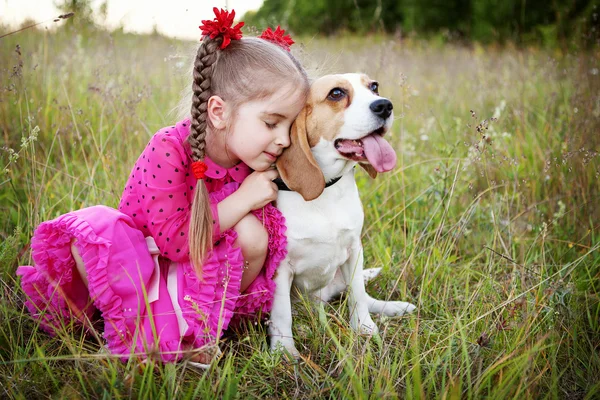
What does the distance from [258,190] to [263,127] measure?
26cm

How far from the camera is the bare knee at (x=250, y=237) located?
2.04 m

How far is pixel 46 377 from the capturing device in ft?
5.54

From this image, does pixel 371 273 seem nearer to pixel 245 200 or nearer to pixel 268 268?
pixel 268 268

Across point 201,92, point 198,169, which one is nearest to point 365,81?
point 201,92

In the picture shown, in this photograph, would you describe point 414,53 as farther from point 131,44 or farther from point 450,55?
point 131,44

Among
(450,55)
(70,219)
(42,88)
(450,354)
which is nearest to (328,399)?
(450,354)

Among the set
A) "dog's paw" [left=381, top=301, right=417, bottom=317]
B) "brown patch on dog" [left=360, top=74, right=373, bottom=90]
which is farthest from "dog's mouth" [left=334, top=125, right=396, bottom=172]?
"dog's paw" [left=381, top=301, right=417, bottom=317]

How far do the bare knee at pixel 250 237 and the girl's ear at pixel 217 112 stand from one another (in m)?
0.40

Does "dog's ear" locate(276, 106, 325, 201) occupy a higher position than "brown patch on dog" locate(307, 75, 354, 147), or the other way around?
"brown patch on dog" locate(307, 75, 354, 147)

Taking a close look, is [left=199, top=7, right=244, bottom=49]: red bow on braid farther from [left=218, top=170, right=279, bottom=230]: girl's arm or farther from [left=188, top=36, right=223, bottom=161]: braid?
[left=218, top=170, right=279, bottom=230]: girl's arm

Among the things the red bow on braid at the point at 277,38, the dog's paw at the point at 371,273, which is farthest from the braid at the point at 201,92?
the dog's paw at the point at 371,273

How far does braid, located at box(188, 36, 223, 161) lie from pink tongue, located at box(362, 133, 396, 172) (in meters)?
0.68

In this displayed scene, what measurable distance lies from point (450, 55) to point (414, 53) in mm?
551

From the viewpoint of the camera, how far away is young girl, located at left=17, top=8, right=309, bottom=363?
1.90 meters
